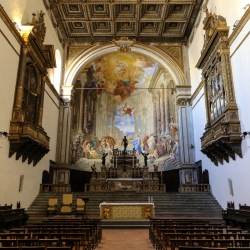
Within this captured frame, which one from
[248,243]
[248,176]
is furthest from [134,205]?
[248,243]

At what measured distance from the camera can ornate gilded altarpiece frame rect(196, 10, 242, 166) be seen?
11469mm

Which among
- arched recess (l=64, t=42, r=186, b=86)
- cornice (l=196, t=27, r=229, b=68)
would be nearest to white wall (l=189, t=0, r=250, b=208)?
cornice (l=196, t=27, r=229, b=68)

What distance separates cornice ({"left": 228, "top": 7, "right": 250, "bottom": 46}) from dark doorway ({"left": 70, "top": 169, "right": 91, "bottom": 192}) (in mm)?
13855

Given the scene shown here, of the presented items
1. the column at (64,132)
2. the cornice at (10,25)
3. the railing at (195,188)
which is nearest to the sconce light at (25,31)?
the cornice at (10,25)

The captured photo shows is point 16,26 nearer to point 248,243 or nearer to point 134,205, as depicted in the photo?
point 134,205

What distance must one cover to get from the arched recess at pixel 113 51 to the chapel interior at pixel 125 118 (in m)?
0.08

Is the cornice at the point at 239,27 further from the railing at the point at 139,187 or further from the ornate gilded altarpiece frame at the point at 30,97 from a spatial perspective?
the ornate gilded altarpiece frame at the point at 30,97

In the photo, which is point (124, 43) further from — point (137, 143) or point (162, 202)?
point (162, 202)

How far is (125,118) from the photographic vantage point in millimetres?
24250

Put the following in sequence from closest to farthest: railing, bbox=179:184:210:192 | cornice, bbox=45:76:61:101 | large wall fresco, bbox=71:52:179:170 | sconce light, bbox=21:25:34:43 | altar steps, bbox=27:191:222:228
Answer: sconce light, bbox=21:25:34:43 → altar steps, bbox=27:191:222:228 → railing, bbox=179:184:210:192 → cornice, bbox=45:76:61:101 → large wall fresco, bbox=71:52:179:170

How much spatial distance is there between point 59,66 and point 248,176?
51.3 feet

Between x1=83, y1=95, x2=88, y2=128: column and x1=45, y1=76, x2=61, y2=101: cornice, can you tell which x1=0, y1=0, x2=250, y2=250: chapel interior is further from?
x1=83, y1=95, x2=88, y2=128: column

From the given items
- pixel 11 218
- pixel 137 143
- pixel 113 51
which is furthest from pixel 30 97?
pixel 137 143

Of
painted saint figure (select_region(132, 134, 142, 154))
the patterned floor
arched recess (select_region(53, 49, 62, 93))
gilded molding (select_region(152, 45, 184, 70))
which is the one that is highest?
gilded molding (select_region(152, 45, 184, 70))
